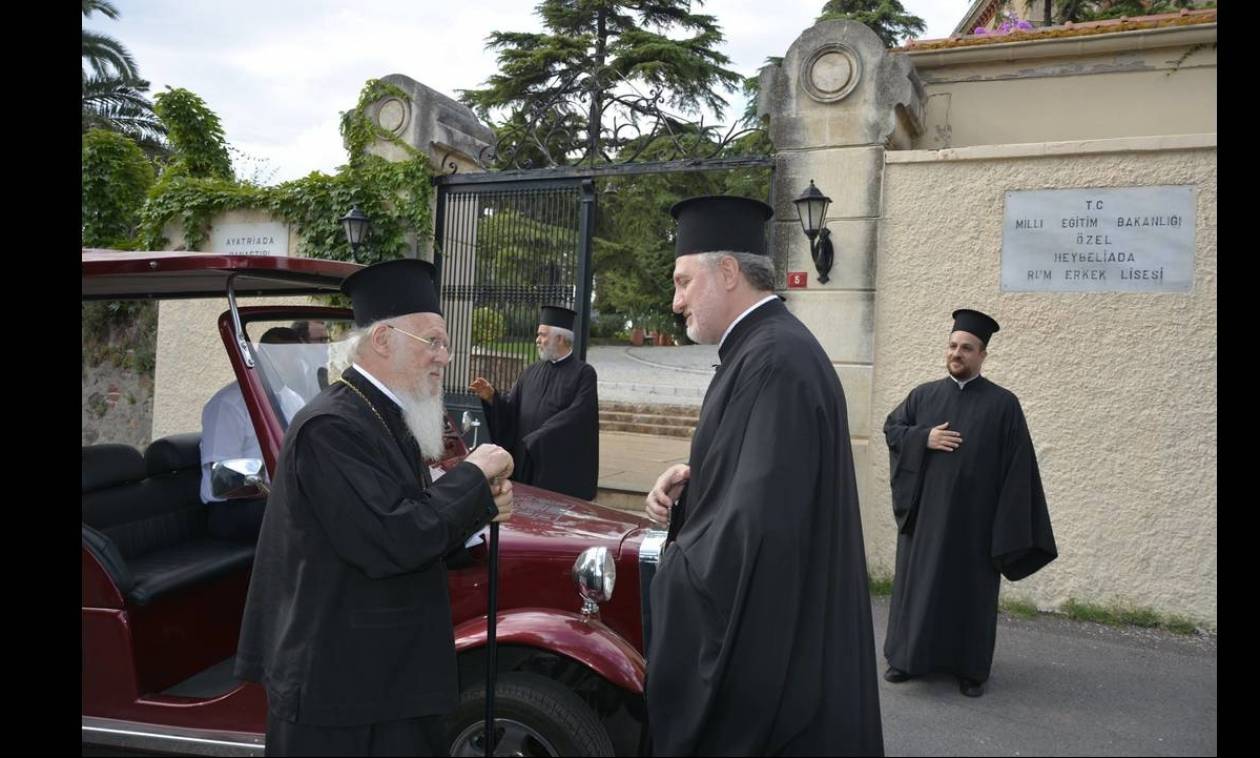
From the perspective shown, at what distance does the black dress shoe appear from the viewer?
5199 millimetres

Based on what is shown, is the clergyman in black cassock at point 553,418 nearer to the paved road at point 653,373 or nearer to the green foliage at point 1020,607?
the green foliage at point 1020,607

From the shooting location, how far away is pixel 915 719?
482 cm

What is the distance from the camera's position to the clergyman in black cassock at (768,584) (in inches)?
88.1

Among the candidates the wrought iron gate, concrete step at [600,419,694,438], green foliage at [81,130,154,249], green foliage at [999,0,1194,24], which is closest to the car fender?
the wrought iron gate

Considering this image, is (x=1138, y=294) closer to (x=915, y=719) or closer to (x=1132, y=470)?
(x=1132, y=470)

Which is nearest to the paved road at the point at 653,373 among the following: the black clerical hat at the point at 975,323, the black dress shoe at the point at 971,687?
the black clerical hat at the point at 975,323

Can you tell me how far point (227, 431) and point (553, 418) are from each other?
326cm

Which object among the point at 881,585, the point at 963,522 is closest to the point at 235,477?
the point at 963,522

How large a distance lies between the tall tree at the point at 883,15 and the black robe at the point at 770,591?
21652 mm

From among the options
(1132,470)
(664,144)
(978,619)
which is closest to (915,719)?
(978,619)

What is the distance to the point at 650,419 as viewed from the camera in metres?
16.5

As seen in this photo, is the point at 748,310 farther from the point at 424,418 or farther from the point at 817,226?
the point at 817,226

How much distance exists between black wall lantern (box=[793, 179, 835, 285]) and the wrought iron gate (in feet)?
7.10

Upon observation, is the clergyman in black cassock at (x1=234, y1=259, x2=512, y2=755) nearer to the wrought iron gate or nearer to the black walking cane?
the black walking cane
